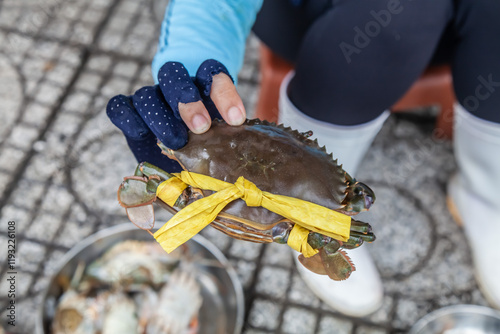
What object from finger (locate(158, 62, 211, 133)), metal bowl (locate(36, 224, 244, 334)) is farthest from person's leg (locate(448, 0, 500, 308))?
metal bowl (locate(36, 224, 244, 334))

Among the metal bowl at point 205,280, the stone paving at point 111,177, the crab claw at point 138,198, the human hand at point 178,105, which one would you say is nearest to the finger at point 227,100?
the human hand at point 178,105

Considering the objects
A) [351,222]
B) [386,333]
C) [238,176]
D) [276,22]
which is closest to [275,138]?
[238,176]

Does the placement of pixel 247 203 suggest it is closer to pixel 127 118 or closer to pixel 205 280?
pixel 127 118

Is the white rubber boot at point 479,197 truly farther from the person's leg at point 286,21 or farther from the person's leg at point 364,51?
the person's leg at point 286,21

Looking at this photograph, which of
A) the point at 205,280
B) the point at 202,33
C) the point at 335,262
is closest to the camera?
the point at 335,262

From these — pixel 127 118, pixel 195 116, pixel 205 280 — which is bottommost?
pixel 205 280

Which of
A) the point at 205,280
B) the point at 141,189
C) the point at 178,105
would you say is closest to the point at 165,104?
the point at 178,105
